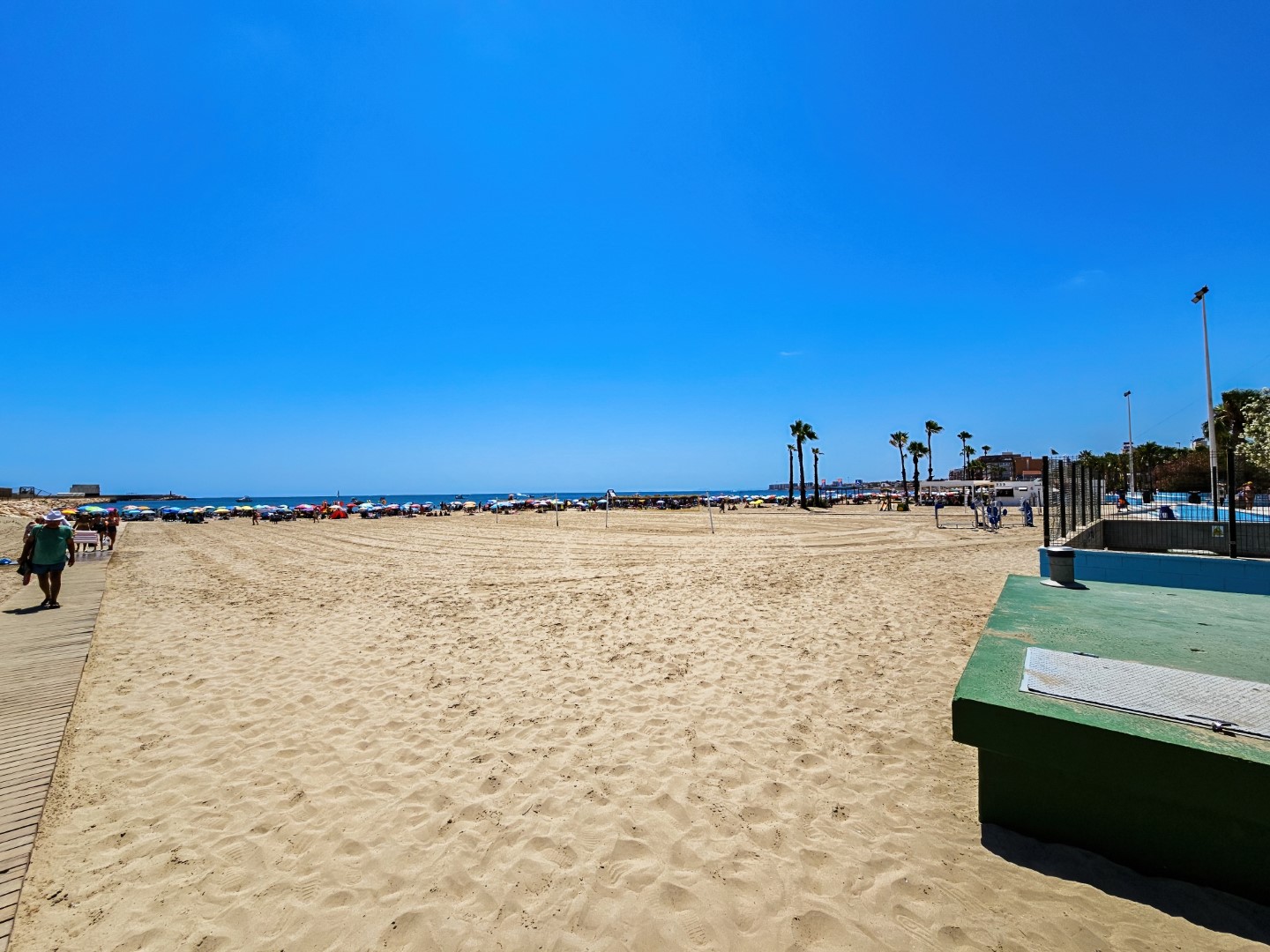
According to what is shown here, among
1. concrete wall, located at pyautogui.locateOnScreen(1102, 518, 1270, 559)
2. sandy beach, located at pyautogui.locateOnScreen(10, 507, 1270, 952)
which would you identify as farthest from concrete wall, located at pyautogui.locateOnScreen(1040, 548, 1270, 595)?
sandy beach, located at pyautogui.locateOnScreen(10, 507, 1270, 952)

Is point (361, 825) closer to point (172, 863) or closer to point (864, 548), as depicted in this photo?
point (172, 863)

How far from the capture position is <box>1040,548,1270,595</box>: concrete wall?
7734 millimetres

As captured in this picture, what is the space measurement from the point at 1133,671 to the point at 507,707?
5.19 metres

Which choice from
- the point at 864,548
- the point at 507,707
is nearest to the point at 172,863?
the point at 507,707

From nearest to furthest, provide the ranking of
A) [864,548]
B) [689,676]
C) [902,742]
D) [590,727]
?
[902,742], [590,727], [689,676], [864,548]

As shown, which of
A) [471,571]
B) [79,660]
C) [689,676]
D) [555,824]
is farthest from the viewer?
[471,571]

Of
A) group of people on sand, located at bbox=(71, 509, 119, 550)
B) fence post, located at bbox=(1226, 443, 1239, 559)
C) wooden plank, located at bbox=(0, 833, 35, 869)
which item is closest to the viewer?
wooden plank, located at bbox=(0, 833, 35, 869)

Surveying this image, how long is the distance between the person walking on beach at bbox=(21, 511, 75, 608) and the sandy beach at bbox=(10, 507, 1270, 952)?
2.09 meters

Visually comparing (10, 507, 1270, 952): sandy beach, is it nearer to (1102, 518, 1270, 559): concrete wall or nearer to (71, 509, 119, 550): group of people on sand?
(1102, 518, 1270, 559): concrete wall

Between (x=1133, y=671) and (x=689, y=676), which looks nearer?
(x=1133, y=671)

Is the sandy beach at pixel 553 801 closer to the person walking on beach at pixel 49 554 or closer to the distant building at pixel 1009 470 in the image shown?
the person walking on beach at pixel 49 554

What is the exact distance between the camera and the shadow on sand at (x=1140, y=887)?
2.60 m

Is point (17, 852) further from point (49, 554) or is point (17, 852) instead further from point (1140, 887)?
point (49, 554)

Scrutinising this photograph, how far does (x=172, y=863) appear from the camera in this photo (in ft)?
10.9
